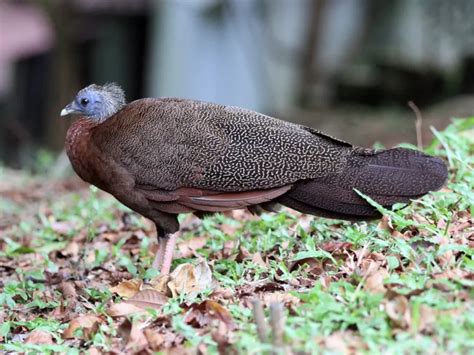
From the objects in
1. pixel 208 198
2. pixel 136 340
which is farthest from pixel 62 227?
pixel 136 340

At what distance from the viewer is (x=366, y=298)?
11.7ft

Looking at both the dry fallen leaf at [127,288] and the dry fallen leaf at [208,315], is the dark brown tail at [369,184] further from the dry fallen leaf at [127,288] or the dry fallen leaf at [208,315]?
the dry fallen leaf at [208,315]

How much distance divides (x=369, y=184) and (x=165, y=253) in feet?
4.14

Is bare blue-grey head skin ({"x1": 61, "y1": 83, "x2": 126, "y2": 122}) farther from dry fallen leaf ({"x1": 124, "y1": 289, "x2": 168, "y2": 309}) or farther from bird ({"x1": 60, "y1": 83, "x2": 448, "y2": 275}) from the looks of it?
dry fallen leaf ({"x1": 124, "y1": 289, "x2": 168, "y2": 309})

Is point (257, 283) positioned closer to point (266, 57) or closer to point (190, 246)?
point (190, 246)

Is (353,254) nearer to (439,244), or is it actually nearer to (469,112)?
(439,244)

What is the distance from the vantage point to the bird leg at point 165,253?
4.84 meters

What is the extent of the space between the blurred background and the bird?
6060mm

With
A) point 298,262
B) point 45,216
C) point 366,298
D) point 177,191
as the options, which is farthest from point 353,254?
point 45,216

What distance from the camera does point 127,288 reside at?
175 inches

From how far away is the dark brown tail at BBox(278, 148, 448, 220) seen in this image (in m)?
4.63

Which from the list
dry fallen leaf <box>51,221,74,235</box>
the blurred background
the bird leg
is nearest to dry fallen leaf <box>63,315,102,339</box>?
the bird leg

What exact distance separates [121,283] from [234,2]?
961 centimetres

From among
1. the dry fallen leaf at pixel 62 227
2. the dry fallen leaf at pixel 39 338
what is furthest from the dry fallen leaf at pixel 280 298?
the dry fallen leaf at pixel 62 227
